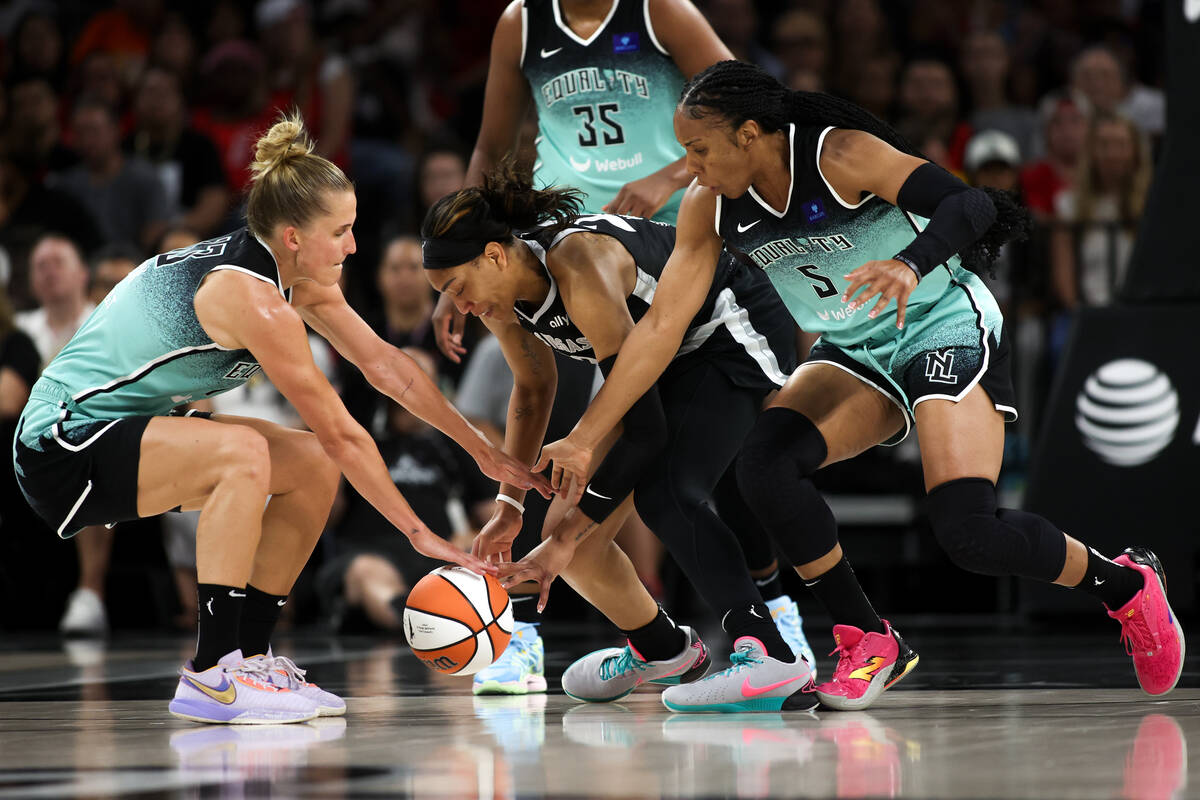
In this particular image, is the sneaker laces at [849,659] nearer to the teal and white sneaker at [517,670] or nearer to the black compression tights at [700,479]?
the black compression tights at [700,479]

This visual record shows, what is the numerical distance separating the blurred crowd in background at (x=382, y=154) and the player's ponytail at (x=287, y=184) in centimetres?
A: 357

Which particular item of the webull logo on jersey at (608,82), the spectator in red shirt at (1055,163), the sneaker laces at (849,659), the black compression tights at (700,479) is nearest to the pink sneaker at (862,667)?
the sneaker laces at (849,659)

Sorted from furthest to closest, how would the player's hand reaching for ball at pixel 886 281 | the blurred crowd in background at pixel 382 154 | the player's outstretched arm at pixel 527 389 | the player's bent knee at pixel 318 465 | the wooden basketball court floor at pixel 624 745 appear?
the blurred crowd in background at pixel 382 154 < the player's outstretched arm at pixel 527 389 < the player's bent knee at pixel 318 465 < the player's hand reaching for ball at pixel 886 281 < the wooden basketball court floor at pixel 624 745

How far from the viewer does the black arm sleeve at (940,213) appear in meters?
3.39

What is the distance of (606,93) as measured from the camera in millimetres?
4773

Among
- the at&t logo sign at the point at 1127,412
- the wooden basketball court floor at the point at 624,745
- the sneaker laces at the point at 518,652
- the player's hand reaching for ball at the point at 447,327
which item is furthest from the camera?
the at&t logo sign at the point at 1127,412

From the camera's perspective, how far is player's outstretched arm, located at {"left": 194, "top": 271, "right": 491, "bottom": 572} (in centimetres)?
367

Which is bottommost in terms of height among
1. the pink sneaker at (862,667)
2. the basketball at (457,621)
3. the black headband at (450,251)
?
the pink sneaker at (862,667)

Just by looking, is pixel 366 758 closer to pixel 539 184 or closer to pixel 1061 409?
pixel 539 184

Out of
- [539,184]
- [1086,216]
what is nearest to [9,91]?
[539,184]

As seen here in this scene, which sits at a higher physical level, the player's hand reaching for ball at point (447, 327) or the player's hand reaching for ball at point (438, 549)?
the player's hand reaching for ball at point (447, 327)

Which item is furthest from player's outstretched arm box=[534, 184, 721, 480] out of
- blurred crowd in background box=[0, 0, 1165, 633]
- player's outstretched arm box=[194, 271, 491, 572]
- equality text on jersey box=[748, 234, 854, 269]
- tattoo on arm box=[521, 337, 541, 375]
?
blurred crowd in background box=[0, 0, 1165, 633]

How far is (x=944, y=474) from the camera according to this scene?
12.3 ft

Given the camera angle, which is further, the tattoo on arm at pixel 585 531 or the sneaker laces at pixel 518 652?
→ the sneaker laces at pixel 518 652
